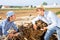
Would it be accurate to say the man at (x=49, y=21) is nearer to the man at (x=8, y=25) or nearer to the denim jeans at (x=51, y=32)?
the denim jeans at (x=51, y=32)

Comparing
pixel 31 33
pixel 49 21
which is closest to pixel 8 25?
pixel 31 33

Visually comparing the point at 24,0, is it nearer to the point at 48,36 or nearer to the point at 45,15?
the point at 45,15

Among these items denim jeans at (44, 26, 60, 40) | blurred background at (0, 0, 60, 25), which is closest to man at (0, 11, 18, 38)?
blurred background at (0, 0, 60, 25)

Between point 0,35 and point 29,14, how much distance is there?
41cm

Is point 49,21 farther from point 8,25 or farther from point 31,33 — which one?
point 8,25

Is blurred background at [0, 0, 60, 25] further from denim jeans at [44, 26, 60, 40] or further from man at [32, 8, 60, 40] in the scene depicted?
denim jeans at [44, 26, 60, 40]

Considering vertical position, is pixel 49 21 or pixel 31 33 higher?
pixel 49 21

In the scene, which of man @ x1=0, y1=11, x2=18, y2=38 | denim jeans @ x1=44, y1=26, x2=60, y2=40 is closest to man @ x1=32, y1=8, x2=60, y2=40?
denim jeans @ x1=44, y1=26, x2=60, y2=40

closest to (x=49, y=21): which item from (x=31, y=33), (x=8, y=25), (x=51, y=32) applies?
(x=51, y=32)

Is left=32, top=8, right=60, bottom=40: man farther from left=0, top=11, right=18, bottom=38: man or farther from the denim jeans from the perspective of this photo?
left=0, top=11, right=18, bottom=38: man

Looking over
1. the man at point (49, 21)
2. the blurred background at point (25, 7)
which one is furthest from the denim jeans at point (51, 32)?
the blurred background at point (25, 7)

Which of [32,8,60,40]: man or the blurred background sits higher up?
the blurred background

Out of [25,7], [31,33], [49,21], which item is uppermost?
[25,7]

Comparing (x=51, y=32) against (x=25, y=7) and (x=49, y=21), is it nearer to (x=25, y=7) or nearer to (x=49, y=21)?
(x=49, y=21)
